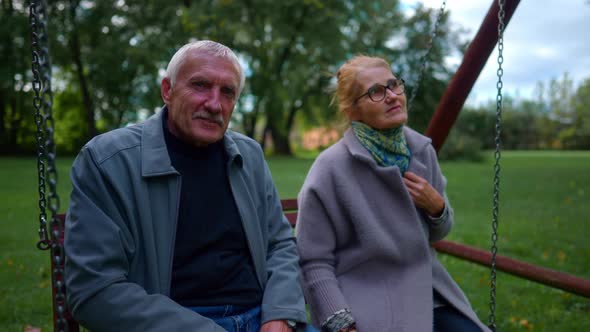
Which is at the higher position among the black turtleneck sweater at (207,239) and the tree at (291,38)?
the tree at (291,38)

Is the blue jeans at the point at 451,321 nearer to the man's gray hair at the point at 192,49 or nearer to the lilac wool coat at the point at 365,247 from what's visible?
the lilac wool coat at the point at 365,247

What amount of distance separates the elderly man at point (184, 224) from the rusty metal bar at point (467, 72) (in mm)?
1477

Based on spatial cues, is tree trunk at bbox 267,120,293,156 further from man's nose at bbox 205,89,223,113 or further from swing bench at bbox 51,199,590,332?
man's nose at bbox 205,89,223,113

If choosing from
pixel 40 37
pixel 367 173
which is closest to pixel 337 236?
pixel 367 173

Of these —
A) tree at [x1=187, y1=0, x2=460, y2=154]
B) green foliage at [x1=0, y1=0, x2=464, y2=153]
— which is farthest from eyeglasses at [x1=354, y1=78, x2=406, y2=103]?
green foliage at [x1=0, y1=0, x2=464, y2=153]

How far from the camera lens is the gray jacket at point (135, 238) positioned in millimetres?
1752

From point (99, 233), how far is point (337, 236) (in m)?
1.09

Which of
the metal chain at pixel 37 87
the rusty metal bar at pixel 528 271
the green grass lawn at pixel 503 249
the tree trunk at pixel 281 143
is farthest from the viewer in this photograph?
the tree trunk at pixel 281 143

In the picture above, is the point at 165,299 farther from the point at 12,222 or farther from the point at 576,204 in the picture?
the point at 576,204

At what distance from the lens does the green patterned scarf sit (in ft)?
8.21

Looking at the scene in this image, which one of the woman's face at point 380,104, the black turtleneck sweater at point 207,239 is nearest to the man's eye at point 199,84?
the black turtleneck sweater at point 207,239

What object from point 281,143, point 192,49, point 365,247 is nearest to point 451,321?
point 365,247

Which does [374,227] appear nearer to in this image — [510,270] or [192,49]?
[192,49]

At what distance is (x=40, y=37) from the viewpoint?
4.49 ft
